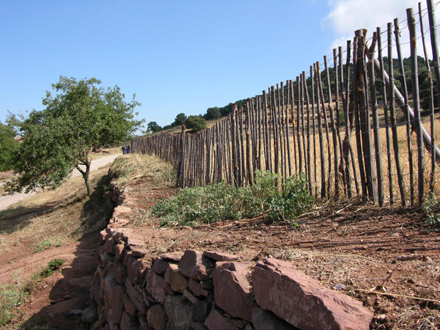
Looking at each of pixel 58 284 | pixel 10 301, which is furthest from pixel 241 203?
pixel 10 301

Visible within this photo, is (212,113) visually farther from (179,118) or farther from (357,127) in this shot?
(357,127)

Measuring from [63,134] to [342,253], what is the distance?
11.8 meters

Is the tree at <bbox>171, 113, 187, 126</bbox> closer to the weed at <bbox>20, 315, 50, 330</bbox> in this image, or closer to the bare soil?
the bare soil

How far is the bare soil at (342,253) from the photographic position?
1762mm

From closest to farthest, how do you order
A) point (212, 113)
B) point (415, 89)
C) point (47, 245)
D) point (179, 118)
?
point (415, 89)
point (47, 245)
point (212, 113)
point (179, 118)

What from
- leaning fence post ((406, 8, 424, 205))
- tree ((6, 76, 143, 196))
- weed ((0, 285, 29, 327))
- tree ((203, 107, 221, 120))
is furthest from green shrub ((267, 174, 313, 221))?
tree ((203, 107, 221, 120))

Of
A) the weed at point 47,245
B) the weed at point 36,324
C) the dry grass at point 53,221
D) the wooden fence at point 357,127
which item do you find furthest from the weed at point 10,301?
the wooden fence at point 357,127

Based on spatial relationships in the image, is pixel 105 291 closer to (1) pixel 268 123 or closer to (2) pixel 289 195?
(2) pixel 289 195

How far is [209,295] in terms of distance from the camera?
281 cm

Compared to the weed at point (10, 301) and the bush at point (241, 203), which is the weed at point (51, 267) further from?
the bush at point (241, 203)

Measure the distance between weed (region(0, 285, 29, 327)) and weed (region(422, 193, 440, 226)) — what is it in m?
5.84

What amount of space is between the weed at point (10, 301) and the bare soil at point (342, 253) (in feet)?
0.50

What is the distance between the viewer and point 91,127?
13.0 m

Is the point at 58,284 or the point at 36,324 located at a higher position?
the point at 58,284
